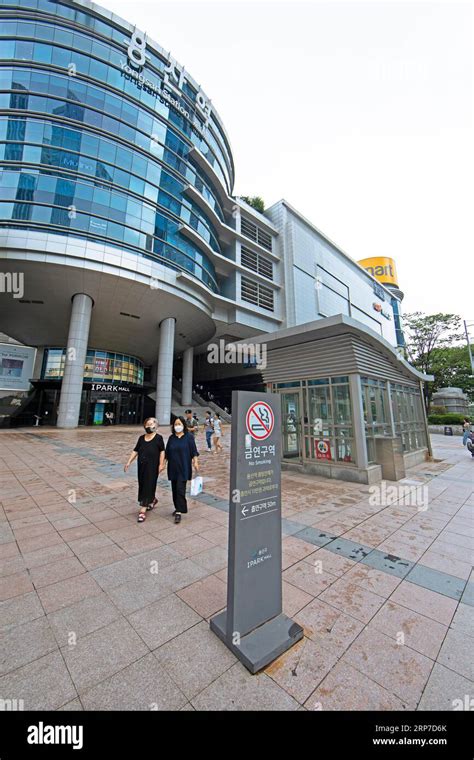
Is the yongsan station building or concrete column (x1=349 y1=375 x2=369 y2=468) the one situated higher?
the yongsan station building

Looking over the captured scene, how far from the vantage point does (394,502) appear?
6.64 metres

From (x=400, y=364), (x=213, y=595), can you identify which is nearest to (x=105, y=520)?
(x=213, y=595)

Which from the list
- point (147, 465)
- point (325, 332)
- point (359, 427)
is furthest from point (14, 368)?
point (359, 427)

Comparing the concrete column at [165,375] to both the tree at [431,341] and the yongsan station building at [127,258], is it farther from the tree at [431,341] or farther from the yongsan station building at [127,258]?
the tree at [431,341]

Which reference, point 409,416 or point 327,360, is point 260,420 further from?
point 409,416

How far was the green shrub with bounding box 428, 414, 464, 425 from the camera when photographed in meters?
29.5

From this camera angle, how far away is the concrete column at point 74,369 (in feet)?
66.7

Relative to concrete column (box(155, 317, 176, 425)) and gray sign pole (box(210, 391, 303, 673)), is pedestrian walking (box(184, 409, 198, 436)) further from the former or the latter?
concrete column (box(155, 317, 176, 425))

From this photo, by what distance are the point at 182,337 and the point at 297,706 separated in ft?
103

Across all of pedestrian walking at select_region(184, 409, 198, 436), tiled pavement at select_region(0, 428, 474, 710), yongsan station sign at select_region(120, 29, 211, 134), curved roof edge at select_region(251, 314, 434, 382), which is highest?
yongsan station sign at select_region(120, 29, 211, 134)

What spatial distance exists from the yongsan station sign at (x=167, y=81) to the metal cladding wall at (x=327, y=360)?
1063 inches

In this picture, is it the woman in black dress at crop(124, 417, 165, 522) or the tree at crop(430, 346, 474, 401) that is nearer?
the woman in black dress at crop(124, 417, 165, 522)

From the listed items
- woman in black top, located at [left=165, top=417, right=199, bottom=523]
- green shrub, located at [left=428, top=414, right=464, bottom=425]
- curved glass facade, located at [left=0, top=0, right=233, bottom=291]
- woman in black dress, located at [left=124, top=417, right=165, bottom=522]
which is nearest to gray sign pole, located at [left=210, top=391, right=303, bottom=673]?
woman in black top, located at [left=165, top=417, right=199, bottom=523]

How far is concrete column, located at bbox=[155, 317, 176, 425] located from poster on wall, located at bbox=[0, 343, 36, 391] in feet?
48.0
